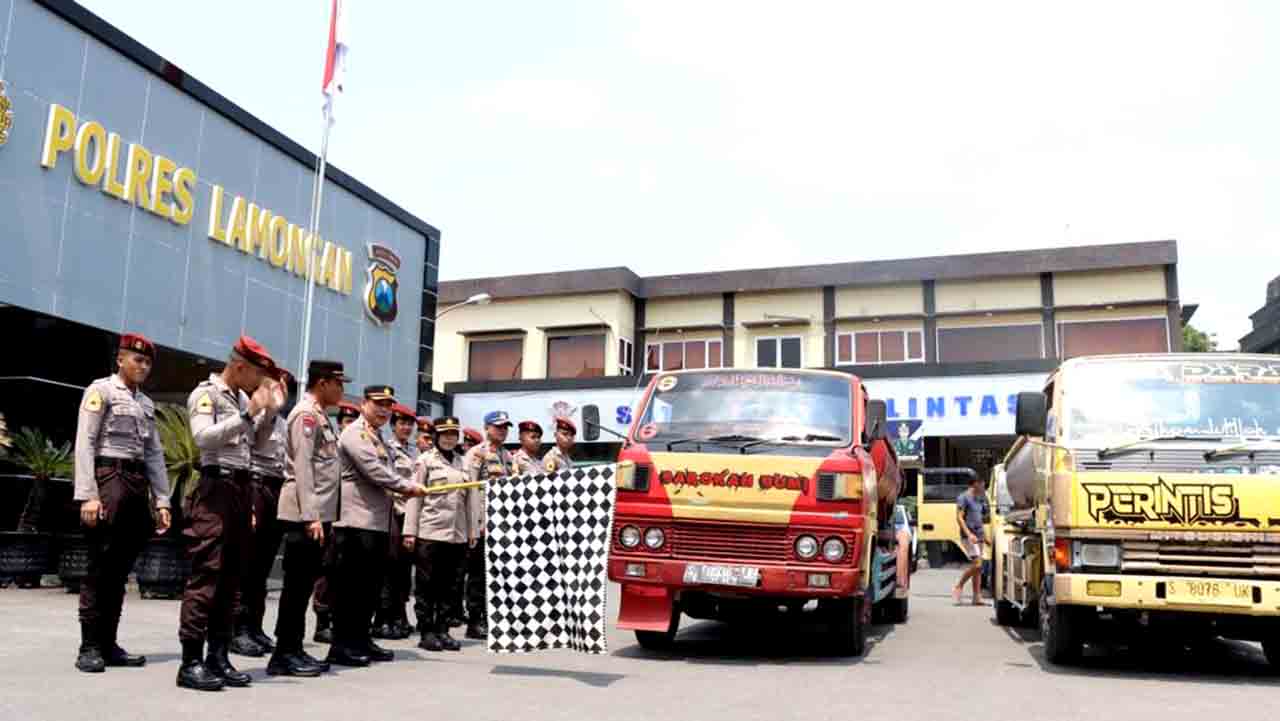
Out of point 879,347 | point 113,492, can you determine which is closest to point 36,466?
point 113,492

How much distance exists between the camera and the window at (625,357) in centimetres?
3734

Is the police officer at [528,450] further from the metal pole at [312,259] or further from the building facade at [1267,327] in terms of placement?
the building facade at [1267,327]

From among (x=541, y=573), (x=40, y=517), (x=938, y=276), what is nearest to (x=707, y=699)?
(x=541, y=573)

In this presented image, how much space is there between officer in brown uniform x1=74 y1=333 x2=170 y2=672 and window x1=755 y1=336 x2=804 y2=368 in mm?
29686

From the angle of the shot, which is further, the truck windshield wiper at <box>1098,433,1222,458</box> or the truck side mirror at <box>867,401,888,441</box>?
the truck side mirror at <box>867,401,888,441</box>

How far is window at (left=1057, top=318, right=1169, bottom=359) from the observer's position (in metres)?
32.9

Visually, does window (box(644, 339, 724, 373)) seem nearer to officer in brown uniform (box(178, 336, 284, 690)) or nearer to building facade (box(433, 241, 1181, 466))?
building facade (box(433, 241, 1181, 466))

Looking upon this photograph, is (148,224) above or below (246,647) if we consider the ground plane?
above

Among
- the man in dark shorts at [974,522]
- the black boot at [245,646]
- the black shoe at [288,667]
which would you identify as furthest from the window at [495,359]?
the black shoe at [288,667]

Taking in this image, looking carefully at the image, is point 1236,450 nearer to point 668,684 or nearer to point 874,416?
point 874,416

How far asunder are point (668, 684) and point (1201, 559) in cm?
378

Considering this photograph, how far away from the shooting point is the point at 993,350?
113 feet

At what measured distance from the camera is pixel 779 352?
3647cm

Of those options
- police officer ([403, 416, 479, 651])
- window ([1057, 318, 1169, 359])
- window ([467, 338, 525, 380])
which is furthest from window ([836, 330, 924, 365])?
police officer ([403, 416, 479, 651])
